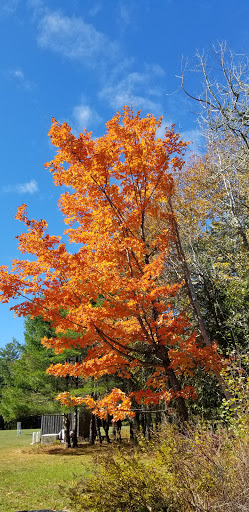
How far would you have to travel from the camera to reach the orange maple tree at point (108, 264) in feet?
25.1

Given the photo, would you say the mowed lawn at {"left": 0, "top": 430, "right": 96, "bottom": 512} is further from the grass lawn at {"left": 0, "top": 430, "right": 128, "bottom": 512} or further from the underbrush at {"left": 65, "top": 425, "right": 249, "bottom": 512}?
the underbrush at {"left": 65, "top": 425, "right": 249, "bottom": 512}

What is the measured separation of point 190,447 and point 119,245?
4475mm

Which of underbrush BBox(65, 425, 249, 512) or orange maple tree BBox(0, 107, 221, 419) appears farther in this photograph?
orange maple tree BBox(0, 107, 221, 419)

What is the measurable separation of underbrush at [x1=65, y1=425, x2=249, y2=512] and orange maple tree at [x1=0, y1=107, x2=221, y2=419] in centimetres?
271

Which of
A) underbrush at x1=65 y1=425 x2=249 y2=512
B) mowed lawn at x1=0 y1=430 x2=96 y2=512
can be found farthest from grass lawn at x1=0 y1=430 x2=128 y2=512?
underbrush at x1=65 y1=425 x2=249 y2=512

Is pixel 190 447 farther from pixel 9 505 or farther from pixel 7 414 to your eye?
pixel 7 414

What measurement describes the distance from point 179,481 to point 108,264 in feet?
14.8

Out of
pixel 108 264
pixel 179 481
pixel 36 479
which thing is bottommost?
pixel 36 479

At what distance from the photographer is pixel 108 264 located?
7.79 m

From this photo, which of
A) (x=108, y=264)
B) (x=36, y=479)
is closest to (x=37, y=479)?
(x=36, y=479)

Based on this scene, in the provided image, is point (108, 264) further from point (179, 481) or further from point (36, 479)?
point (36, 479)

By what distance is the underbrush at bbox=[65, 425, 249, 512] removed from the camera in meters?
3.73

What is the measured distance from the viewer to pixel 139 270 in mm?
8766

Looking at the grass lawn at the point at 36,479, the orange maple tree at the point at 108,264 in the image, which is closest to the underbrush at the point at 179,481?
the grass lawn at the point at 36,479
